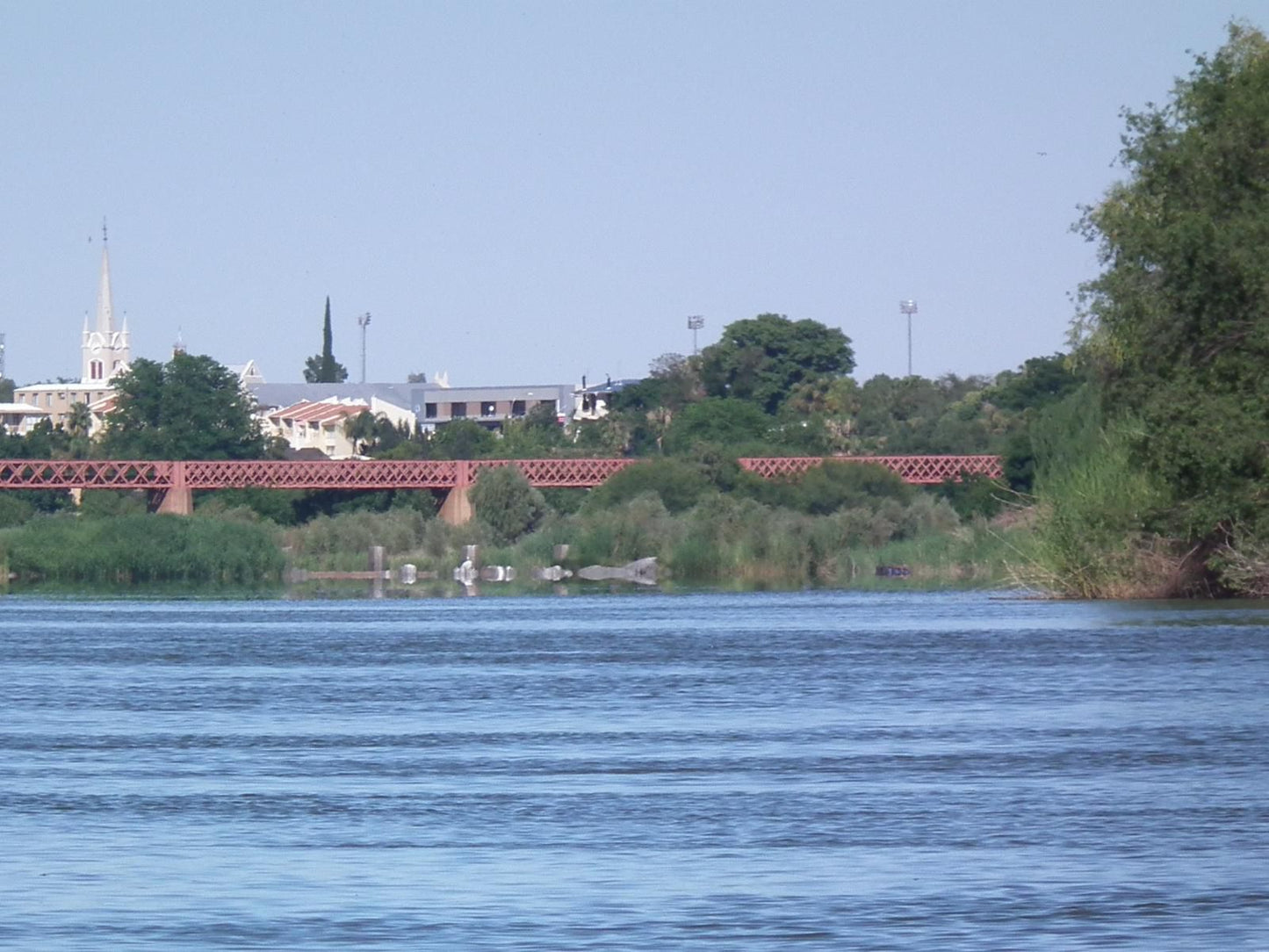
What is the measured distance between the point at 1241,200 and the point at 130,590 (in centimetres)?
4567

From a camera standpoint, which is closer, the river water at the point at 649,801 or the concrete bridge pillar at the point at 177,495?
the river water at the point at 649,801

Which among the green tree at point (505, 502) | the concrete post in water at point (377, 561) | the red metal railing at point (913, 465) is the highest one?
the red metal railing at point (913, 465)

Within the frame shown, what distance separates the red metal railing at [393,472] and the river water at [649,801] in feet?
242

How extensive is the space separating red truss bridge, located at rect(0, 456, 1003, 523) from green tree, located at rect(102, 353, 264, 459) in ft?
70.9

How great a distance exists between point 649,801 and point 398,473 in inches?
3826

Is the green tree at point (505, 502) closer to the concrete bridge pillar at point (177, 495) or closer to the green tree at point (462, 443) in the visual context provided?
the concrete bridge pillar at point (177, 495)

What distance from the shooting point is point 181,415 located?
468 ft

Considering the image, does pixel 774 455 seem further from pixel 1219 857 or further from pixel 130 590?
pixel 1219 857

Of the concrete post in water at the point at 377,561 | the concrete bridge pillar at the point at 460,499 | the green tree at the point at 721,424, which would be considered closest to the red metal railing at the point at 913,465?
the concrete bridge pillar at the point at 460,499

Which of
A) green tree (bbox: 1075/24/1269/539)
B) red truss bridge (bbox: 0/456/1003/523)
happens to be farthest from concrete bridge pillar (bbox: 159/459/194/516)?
green tree (bbox: 1075/24/1269/539)

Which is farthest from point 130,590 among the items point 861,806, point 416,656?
point 861,806

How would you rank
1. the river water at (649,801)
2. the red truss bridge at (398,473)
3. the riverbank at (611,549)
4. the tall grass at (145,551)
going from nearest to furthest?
the river water at (649,801) < the riverbank at (611,549) < the tall grass at (145,551) < the red truss bridge at (398,473)

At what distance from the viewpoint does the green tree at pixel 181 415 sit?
139125 millimetres

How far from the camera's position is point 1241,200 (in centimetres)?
4394
